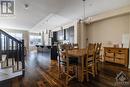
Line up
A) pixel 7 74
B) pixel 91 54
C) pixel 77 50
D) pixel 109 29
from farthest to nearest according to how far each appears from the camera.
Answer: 1. pixel 109 29
2. pixel 77 50
3. pixel 91 54
4. pixel 7 74

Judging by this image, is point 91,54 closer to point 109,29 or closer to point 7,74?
point 7,74

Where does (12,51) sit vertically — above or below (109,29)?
below

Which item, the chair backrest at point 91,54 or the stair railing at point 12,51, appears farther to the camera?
the chair backrest at point 91,54

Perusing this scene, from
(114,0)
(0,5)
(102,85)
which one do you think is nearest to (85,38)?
(114,0)

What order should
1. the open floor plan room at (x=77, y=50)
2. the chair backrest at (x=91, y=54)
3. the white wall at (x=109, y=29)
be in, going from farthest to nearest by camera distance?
the white wall at (x=109, y=29)
the chair backrest at (x=91, y=54)
the open floor plan room at (x=77, y=50)

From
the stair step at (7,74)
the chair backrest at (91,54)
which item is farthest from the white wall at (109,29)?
the stair step at (7,74)

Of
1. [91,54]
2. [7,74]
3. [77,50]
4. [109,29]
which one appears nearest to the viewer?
[7,74]

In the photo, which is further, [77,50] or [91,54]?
[77,50]

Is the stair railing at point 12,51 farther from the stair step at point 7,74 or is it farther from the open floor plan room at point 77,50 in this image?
the stair step at point 7,74

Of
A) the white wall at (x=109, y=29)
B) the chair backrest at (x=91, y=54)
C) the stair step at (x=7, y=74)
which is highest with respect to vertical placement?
the white wall at (x=109, y=29)

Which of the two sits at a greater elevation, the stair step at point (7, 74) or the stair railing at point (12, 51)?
the stair railing at point (12, 51)

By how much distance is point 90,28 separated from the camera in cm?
637

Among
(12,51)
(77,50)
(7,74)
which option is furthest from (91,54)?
(7,74)

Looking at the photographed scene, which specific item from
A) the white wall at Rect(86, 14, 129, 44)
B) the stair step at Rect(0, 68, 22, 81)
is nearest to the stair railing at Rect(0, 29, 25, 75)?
the stair step at Rect(0, 68, 22, 81)
